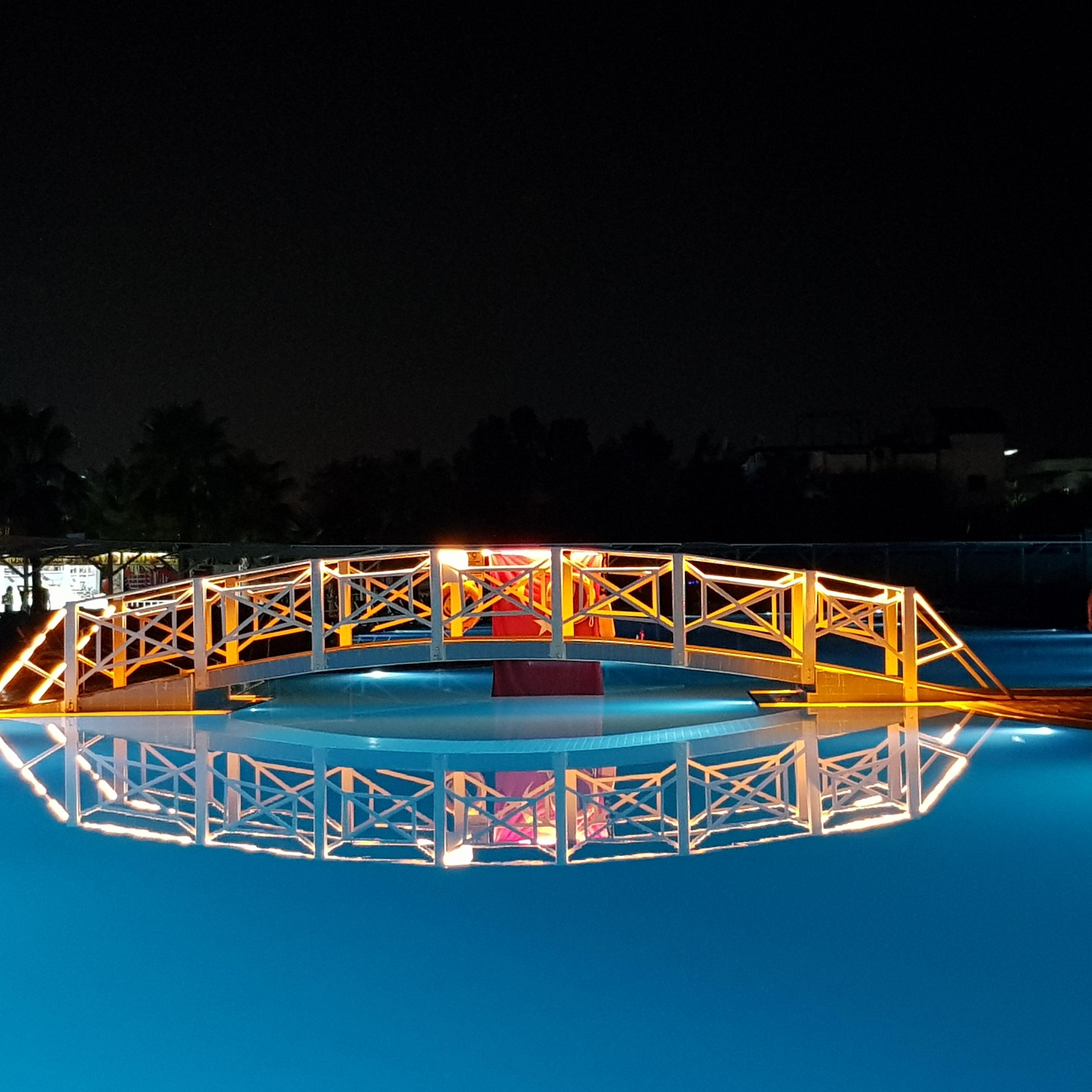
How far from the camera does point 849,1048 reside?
4.14m

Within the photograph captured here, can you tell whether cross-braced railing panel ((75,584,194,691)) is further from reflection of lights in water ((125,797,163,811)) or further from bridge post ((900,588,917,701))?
bridge post ((900,588,917,701))

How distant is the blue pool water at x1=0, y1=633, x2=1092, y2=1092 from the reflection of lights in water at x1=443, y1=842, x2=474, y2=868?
15 cm

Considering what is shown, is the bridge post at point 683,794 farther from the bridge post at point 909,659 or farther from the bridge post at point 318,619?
the bridge post at point 318,619

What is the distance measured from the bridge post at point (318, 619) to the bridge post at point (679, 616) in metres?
3.29

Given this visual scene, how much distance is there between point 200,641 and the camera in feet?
44.2

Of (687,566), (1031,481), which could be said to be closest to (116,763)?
(687,566)

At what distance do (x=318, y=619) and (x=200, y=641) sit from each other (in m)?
1.26

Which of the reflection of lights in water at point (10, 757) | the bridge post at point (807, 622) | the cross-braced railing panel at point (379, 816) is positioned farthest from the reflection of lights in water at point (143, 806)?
the bridge post at point (807, 622)

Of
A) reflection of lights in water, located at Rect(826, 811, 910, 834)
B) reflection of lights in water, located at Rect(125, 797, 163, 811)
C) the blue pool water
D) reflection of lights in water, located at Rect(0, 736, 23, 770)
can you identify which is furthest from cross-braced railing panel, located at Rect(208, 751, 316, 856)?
reflection of lights in water, located at Rect(826, 811, 910, 834)

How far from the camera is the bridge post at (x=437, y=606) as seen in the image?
13.0 m

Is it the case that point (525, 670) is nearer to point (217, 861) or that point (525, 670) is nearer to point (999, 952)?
point (217, 861)

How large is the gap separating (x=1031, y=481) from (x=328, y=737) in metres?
62.4

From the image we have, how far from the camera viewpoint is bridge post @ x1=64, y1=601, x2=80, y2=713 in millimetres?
13359

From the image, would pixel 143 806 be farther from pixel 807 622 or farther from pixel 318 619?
pixel 807 622
